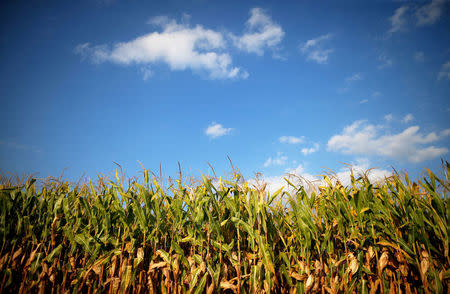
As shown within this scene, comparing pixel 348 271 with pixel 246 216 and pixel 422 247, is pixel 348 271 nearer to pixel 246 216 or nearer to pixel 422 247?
pixel 422 247

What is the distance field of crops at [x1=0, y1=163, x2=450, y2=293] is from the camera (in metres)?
1.93

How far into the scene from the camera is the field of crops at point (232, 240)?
1928 mm

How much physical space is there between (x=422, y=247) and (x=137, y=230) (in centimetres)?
280

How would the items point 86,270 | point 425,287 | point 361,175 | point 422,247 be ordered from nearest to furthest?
1. point 425,287
2. point 422,247
3. point 86,270
4. point 361,175

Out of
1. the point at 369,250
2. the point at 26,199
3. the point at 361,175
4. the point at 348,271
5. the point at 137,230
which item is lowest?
the point at 348,271

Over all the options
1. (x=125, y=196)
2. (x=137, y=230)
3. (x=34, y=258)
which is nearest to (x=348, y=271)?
(x=137, y=230)

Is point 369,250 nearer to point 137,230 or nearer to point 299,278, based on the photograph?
point 299,278

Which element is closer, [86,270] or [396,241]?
[396,241]

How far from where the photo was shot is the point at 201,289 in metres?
1.97

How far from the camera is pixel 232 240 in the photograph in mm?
2094

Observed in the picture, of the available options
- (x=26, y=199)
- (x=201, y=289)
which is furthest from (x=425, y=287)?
(x=26, y=199)

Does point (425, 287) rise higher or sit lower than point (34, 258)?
lower

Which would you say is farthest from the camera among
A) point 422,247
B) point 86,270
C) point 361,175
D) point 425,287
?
point 361,175

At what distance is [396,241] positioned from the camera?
6.38ft
